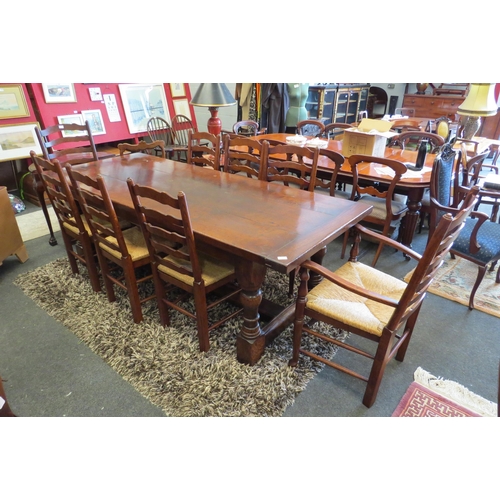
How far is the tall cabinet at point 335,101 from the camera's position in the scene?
5.00m

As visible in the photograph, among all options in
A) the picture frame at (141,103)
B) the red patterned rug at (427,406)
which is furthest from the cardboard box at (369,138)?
the picture frame at (141,103)

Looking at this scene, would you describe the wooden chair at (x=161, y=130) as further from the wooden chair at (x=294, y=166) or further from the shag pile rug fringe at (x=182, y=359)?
the shag pile rug fringe at (x=182, y=359)

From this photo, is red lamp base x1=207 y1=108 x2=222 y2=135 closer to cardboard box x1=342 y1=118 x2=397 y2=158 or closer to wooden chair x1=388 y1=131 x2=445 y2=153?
cardboard box x1=342 y1=118 x2=397 y2=158

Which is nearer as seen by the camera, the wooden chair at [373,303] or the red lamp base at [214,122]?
the wooden chair at [373,303]

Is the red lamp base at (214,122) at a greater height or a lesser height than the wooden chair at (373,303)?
greater

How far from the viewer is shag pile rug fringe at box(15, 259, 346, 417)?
1534 millimetres

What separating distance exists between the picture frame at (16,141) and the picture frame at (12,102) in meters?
0.11

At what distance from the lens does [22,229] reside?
10.7ft

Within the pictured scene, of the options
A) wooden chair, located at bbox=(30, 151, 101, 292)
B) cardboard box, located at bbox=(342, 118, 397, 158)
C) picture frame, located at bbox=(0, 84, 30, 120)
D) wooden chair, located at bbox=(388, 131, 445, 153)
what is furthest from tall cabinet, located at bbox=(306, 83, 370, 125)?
wooden chair, located at bbox=(30, 151, 101, 292)

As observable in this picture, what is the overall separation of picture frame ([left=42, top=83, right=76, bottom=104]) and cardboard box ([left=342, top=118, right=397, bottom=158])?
299 centimetres

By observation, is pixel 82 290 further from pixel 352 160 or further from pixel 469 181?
pixel 469 181

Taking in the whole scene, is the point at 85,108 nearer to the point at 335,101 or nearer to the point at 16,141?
the point at 16,141
